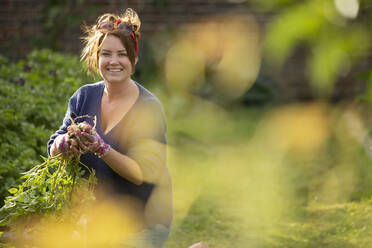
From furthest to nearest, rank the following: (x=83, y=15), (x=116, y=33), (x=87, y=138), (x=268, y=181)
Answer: (x=83, y=15)
(x=268, y=181)
(x=116, y=33)
(x=87, y=138)

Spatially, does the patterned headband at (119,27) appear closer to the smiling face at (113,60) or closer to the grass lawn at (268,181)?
the smiling face at (113,60)

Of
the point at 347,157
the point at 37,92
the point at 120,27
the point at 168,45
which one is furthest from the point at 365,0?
the point at 168,45

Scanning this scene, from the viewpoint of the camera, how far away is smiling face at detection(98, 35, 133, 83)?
9.80 ft

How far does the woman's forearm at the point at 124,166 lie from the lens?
107 inches

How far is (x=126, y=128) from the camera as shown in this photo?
3.05m

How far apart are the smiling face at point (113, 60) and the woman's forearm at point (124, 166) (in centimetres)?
51

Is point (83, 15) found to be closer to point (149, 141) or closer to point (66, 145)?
point (149, 141)

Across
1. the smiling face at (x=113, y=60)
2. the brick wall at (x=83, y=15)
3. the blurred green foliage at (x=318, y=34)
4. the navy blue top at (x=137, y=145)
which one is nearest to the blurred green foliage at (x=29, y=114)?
the navy blue top at (x=137, y=145)

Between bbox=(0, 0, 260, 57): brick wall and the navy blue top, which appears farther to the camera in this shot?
bbox=(0, 0, 260, 57): brick wall

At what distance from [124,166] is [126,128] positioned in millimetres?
315

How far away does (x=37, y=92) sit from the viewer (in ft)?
17.7

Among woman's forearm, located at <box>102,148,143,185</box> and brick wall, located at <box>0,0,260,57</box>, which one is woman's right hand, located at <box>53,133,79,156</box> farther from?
brick wall, located at <box>0,0,260,57</box>

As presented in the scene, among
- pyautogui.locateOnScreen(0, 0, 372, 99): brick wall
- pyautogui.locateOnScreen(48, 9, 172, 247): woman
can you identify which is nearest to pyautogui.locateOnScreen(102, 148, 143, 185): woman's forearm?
pyautogui.locateOnScreen(48, 9, 172, 247): woman

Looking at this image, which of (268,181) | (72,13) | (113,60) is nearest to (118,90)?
(113,60)
